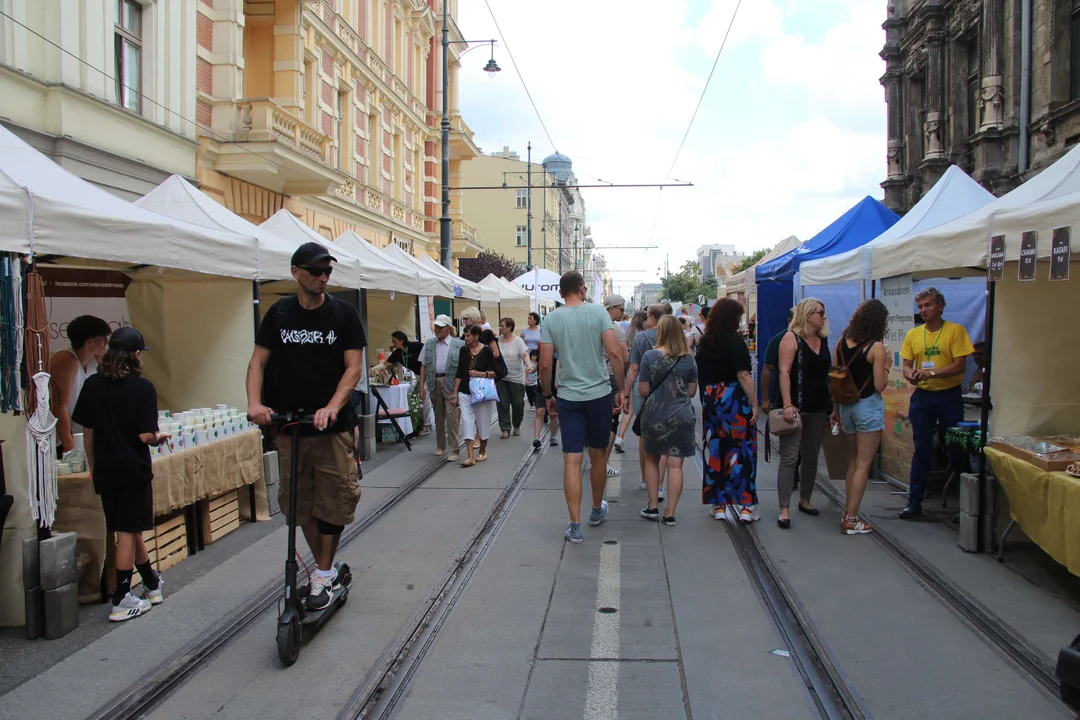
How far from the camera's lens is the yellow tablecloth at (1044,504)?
480cm

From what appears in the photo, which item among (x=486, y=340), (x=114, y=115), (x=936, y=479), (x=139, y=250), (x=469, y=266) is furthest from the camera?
(x=469, y=266)

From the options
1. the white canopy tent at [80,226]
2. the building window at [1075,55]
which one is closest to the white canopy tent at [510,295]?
the building window at [1075,55]

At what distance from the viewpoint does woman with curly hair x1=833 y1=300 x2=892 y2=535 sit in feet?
21.8

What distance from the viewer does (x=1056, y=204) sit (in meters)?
5.17

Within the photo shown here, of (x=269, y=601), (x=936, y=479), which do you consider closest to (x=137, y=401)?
(x=269, y=601)

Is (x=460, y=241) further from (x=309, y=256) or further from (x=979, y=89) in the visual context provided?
(x=309, y=256)

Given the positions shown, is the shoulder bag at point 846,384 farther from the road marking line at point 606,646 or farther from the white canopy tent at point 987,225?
the road marking line at point 606,646

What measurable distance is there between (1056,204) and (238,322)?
692 centimetres

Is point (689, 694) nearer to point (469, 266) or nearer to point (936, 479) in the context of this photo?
point (936, 479)

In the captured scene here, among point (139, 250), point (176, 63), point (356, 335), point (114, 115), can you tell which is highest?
point (176, 63)

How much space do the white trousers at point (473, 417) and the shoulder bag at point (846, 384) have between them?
14.6 ft

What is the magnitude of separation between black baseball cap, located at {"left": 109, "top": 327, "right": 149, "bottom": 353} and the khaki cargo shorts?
3.97 ft

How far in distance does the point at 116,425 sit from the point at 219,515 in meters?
1.97

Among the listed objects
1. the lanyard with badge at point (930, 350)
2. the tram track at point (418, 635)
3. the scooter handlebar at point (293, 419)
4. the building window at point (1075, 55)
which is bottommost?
the tram track at point (418, 635)
